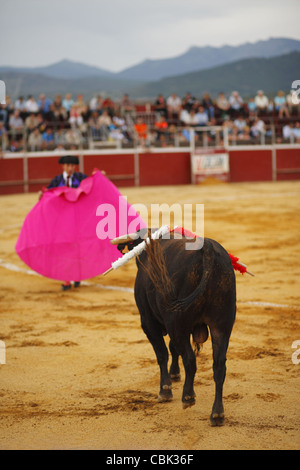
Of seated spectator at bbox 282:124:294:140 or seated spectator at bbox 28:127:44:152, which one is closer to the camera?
seated spectator at bbox 28:127:44:152

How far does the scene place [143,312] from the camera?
10.9 ft

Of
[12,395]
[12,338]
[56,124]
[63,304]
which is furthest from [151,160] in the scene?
[12,395]

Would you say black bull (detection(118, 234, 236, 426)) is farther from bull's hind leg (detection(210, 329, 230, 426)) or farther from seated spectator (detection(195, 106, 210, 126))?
seated spectator (detection(195, 106, 210, 126))

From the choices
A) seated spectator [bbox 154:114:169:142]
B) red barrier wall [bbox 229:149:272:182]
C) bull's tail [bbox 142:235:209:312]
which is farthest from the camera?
red barrier wall [bbox 229:149:272:182]

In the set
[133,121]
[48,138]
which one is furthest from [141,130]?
[48,138]

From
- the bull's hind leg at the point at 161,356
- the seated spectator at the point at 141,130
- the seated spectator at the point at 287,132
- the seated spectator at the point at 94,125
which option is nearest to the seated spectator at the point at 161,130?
the seated spectator at the point at 141,130

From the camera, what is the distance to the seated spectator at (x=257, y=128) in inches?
731

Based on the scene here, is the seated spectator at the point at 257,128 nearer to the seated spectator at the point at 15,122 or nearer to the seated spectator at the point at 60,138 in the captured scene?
the seated spectator at the point at 60,138

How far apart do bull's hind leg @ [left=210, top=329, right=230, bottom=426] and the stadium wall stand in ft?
43.9

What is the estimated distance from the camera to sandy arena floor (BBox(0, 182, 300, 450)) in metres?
2.87

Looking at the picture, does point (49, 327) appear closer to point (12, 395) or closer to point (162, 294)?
point (12, 395)

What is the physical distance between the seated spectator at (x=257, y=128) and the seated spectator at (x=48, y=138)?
5985 millimetres

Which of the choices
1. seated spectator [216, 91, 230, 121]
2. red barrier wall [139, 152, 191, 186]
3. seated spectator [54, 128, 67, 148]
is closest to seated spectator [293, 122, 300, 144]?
seated spectator [216, 91, 230, 121]

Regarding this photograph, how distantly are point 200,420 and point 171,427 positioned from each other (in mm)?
158
